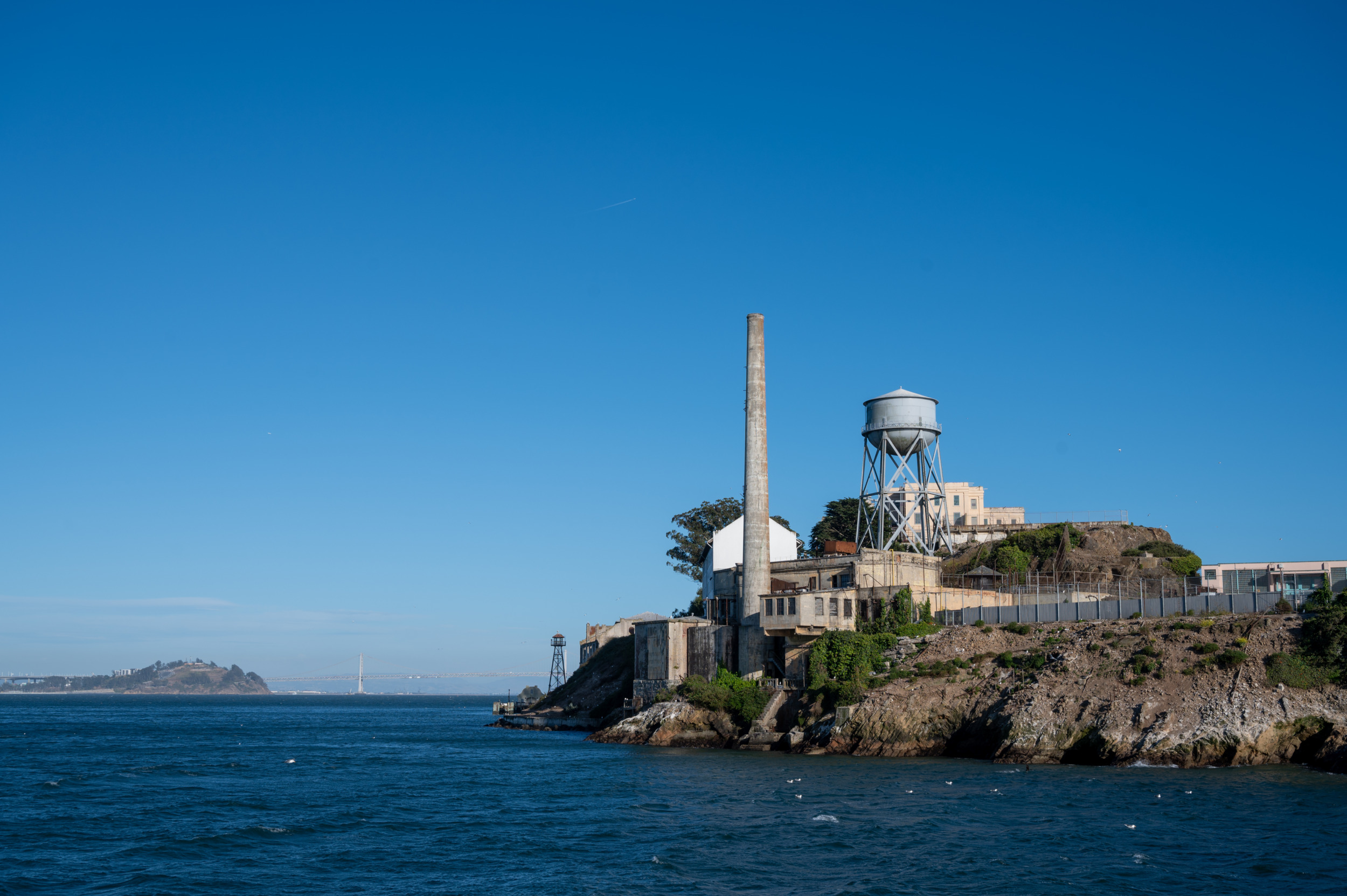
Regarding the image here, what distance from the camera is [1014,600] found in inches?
2876

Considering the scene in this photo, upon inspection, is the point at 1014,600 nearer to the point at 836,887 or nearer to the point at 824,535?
the point at 824,535

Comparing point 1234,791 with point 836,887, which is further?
point 1234,791

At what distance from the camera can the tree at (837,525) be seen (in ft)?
351

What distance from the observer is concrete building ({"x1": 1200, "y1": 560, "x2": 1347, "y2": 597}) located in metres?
67.2

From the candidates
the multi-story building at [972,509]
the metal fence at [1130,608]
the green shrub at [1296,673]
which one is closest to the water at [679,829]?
the green shrub at [1296,673]

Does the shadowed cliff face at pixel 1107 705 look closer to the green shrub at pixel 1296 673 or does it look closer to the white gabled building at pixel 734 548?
the green shrub at pixel 1296 673

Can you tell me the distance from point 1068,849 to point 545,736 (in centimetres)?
5850

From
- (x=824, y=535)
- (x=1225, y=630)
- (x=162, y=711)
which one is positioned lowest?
(x=162, y=711)

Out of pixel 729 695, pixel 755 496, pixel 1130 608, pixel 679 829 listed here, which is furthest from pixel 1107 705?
pixel 755 496

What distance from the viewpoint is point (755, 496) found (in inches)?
2931

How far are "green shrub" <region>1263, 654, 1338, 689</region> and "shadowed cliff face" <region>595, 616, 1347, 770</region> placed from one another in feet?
1.04

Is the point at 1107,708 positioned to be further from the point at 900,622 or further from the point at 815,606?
the point at 815,606

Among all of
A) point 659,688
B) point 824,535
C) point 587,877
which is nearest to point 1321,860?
point 587,877

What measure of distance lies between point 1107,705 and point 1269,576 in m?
23.0
